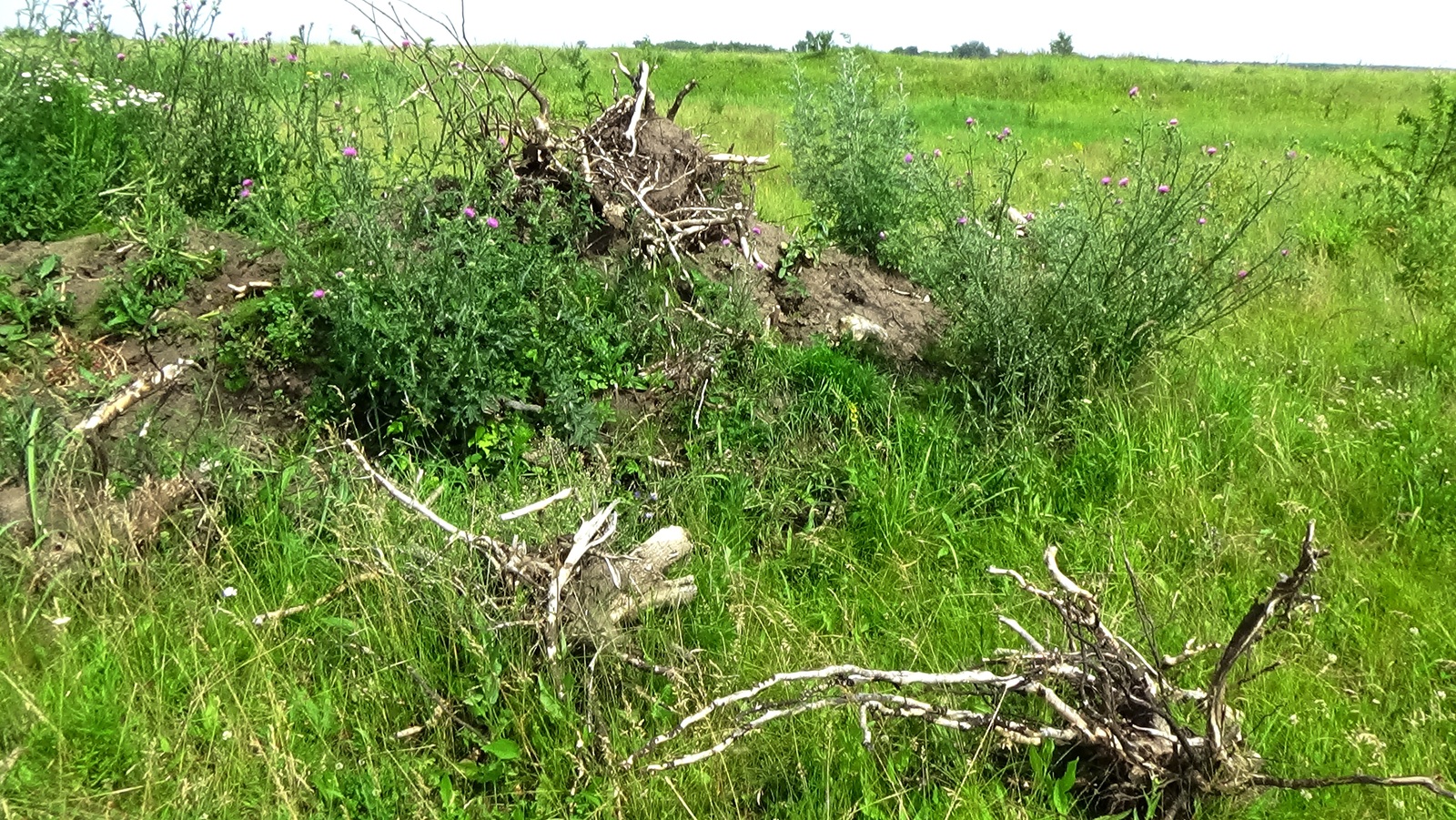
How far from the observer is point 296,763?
2.05 meters

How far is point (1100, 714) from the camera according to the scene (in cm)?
205

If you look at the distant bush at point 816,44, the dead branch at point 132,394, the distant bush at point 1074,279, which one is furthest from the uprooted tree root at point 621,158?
the distant bush at point 816,44

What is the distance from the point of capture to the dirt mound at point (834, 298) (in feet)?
14.2

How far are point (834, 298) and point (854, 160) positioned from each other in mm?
903

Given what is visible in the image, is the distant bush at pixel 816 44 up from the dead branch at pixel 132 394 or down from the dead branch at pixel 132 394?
up

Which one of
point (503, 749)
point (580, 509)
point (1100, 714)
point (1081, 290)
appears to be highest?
Result: point (1081, 290)

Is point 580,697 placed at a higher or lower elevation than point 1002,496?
lower

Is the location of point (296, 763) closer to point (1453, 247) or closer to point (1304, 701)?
point (1304, 701)

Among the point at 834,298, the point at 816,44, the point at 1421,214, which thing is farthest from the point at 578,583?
the point at 816,44

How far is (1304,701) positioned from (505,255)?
3011mm

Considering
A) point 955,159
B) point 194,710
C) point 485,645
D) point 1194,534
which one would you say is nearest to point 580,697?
point 485,645

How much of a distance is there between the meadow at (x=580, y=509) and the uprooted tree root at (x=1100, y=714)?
0.28 ft

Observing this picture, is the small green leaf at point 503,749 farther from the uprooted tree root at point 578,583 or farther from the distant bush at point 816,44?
the distant bush at point 816,44

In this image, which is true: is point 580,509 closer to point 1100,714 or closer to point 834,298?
point 1100,714
